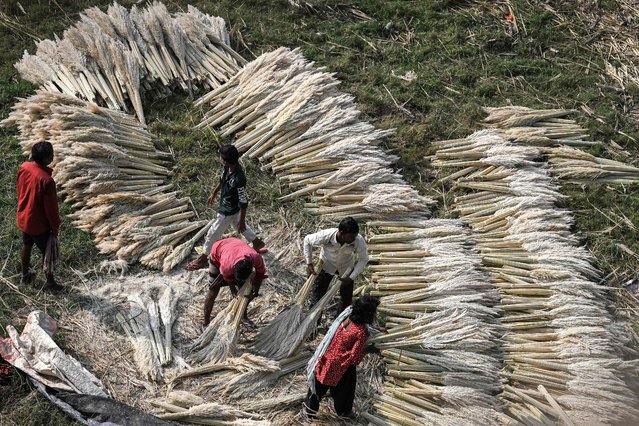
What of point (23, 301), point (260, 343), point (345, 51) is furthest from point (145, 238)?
point (345, 51)

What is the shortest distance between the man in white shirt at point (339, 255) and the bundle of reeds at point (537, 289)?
1509 millimetres

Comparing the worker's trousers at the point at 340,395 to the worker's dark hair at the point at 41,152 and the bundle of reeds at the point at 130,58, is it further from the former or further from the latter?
the bundle of reeds at the point at 130,58

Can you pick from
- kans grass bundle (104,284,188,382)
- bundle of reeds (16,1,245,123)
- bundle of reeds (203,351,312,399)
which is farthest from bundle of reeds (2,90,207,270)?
bundle of reeds (203,351,312,399)

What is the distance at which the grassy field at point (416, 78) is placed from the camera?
344 inches

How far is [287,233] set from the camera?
28.1 ft

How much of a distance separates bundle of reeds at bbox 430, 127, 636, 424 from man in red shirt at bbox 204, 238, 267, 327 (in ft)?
7.91

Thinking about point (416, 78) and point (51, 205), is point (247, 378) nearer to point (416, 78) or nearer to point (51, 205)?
point (51, 205)

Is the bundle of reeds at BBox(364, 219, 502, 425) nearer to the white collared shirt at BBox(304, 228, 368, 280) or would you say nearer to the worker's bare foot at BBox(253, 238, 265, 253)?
the white collared shirt at BBox(304, 228, 368, 280)

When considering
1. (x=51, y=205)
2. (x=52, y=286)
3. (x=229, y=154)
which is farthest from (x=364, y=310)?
(x=52, y=286)

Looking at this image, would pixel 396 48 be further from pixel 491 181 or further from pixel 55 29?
pixel 55 29

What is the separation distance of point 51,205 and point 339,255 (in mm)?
2722

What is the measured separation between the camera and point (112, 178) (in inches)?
340

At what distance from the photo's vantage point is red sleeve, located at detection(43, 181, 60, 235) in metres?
7.07

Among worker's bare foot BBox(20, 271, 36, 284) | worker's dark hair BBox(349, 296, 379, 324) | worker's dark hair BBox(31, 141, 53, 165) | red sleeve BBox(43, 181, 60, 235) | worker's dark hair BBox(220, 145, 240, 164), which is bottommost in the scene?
worker's dark hair BBox(349, 296, 379, 324)
